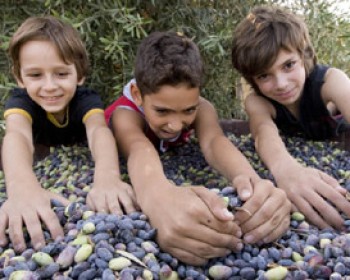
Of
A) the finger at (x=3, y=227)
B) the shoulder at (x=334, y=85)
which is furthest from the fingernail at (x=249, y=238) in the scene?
the shoulder at (x=334, y=85)

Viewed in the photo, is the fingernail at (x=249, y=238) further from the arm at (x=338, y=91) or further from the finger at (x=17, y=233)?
the arm at (x=338, y=91)

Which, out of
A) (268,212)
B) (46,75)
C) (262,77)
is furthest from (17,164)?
(262,77)

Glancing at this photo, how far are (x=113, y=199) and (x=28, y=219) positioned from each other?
0.74ft

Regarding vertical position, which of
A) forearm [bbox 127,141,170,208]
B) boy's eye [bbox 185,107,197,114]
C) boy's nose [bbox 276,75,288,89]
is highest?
boy's nose [bbox 276,75,288,89]

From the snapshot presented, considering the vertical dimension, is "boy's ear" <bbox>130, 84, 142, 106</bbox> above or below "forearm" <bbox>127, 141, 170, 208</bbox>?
above

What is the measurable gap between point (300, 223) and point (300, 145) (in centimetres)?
109

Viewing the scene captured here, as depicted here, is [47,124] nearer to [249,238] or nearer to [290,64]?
[290,64]

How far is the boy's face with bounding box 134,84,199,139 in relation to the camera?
169 cm

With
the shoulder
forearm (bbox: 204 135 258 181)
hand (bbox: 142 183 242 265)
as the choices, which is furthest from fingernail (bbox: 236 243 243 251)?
the shoulder

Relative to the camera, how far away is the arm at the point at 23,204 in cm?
110

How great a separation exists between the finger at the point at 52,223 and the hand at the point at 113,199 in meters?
0.12

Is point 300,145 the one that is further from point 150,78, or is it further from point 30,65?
point 30,65

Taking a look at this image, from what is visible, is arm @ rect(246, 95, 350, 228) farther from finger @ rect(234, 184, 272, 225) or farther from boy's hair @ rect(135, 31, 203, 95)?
boy's hair @ rect(135, 31, 203, 95)

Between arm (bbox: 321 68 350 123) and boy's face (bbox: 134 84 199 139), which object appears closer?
boy's face (bbox: 134 84 199 139)
